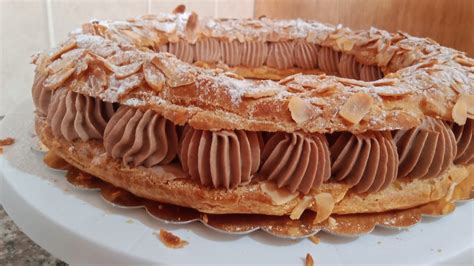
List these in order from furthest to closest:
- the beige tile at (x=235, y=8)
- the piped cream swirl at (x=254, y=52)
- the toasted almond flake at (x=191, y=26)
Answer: the beige tile at (x=235, y=8)
the piped cream swirl at (x=254, y=52)
the toasted almond flake at (x=191, y=26)

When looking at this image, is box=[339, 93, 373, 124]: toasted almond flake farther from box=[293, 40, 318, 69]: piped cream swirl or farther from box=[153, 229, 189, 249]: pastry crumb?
box=[293, 40, 318, 69]: piped cream swirl

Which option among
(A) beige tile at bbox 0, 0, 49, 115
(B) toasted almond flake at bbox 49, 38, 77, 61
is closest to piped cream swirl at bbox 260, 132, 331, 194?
(B) toasted almond flake at bbox 49, 38, 77, 61

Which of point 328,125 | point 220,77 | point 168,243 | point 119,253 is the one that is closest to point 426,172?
point 328,125

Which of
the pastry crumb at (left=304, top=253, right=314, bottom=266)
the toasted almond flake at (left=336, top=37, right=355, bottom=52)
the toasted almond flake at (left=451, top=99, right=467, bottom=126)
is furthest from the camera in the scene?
the toasted almond flake at (left=336, top=37, right=355, bottom=52)

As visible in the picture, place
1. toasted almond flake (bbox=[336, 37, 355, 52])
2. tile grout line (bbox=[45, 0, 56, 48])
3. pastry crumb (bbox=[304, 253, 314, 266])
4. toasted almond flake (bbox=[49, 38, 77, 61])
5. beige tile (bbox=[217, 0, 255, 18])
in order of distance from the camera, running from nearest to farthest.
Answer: pastry crumb (bbox=[304, 253, 314, 266]) → toasted almond flake (bbox=[49, 38, 77, 61]) → toasted almond flake (bbox=[336, 37, 355, 52]) → tile grout line (bbox=[45, 0, 56, 48]) → beige tile (bbox=[217, 0, 255, 18])

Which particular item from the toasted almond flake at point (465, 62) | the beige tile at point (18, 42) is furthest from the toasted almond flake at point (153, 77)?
the beige tile at point (18, 42)

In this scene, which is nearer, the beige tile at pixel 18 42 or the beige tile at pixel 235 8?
the beige tile at pixel 18 42

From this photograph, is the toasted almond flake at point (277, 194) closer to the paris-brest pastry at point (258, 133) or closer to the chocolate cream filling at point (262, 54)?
the paris-brest pastry at point (258, 133)
